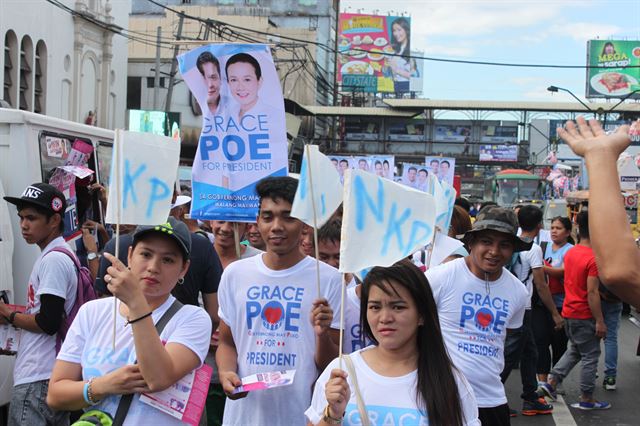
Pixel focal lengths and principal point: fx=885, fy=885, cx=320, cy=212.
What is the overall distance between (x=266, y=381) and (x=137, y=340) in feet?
2.79

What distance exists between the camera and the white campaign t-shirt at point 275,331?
4109mm

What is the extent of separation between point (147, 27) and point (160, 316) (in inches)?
2350

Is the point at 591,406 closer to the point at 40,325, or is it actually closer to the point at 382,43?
the point at 40,325

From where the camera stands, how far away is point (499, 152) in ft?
239

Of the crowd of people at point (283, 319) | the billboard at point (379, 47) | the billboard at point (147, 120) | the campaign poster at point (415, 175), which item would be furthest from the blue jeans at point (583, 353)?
the billboard at point (379, 47)

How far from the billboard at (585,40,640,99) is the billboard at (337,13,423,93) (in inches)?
636

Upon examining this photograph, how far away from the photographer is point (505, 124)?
75562 millimetres

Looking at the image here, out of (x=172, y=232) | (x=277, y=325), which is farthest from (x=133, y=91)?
(x=172, y=232)

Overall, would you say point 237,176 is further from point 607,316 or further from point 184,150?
point 184,150

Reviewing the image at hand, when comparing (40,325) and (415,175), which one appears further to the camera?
(415,175)

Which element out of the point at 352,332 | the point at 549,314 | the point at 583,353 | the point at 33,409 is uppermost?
the point at 352,332

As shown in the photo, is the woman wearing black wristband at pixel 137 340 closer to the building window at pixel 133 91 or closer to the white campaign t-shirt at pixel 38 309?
the white campaign t-shirt at pixel 38 309

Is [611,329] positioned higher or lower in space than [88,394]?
lower

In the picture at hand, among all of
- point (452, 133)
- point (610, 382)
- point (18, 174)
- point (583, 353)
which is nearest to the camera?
point (18, 174)
